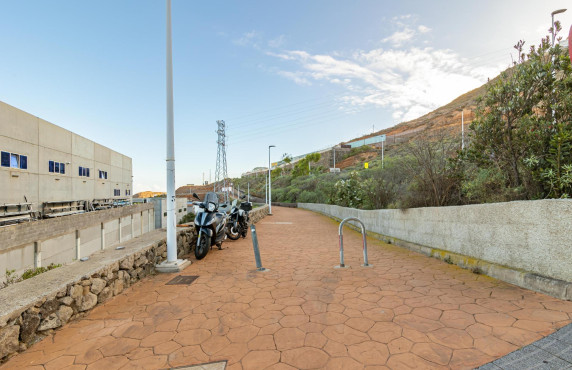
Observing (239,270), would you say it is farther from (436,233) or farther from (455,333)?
(436,233)

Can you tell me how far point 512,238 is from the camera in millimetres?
3773

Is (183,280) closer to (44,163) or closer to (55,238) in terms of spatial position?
(55,238)

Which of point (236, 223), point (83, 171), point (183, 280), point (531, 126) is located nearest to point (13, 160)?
point (83, 171)

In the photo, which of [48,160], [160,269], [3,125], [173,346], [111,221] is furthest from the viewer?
[111,221]

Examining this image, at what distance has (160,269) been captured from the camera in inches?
193

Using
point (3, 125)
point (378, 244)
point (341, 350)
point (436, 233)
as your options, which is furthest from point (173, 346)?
point (3, 125)

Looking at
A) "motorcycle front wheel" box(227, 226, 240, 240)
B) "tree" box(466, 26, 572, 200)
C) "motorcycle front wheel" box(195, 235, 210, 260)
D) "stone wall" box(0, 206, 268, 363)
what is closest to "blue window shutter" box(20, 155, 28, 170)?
"motorcycle front wheel" box(227, 226, 240, 240)

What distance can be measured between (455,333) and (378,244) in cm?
512

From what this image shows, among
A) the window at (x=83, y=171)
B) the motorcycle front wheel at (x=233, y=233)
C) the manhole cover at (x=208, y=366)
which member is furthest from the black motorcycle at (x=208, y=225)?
the window at (x=83, y=171)

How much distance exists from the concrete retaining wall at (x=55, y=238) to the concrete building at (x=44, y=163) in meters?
4.35

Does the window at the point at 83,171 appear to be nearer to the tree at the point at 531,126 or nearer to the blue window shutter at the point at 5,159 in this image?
the blue window shutter at the point at 5,159

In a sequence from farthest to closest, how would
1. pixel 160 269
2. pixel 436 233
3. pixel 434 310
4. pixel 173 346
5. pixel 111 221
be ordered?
pixel 111 221 < pixel 436 233 < pixel 160 269 < pixel 434 310 < pixel 173 346

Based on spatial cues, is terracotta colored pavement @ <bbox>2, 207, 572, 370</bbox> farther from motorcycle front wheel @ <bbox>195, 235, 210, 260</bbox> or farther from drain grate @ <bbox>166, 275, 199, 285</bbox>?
motorcycle front wheel @ <bbox>195, 235, 210, 260</bbox>

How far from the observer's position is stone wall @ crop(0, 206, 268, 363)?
233 centimetres
